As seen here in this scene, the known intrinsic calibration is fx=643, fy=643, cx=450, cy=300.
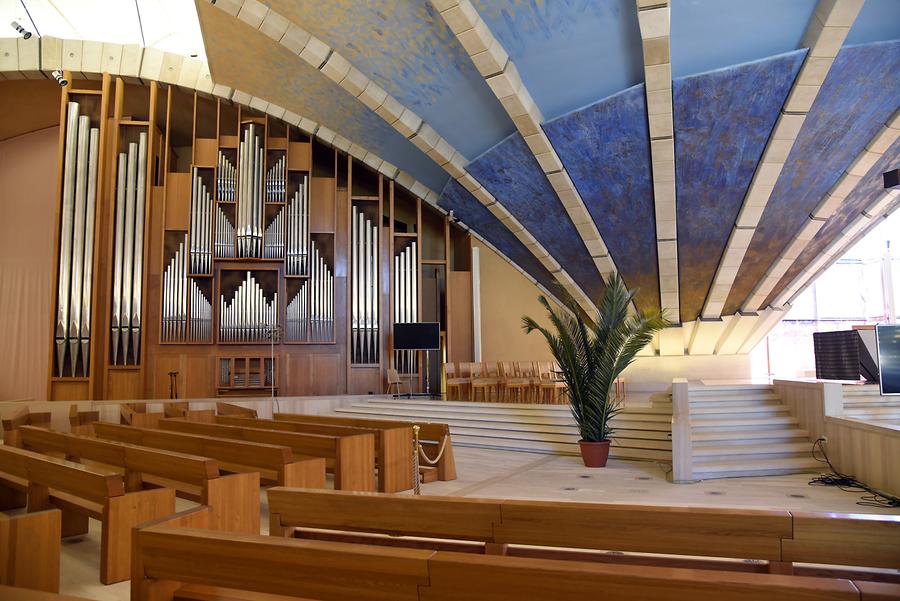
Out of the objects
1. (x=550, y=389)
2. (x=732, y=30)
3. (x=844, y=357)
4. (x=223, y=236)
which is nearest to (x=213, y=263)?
(x=223, y=236)

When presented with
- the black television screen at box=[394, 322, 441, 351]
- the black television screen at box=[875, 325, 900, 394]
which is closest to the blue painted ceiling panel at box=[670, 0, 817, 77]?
the black television screen at box=[875, 325, 900, 394]

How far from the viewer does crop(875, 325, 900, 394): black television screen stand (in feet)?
19.9

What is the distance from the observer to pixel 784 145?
7.97m

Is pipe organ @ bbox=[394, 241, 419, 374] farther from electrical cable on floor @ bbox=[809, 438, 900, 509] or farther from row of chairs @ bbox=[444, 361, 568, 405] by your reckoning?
electrical cable on floor @ bbox=[809, 438, 900, 509]

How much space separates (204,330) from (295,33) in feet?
17.8

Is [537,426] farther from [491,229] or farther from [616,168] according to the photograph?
[491,229]

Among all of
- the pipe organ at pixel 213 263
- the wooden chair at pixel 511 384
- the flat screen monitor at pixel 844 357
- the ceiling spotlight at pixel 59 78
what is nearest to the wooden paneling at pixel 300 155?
the pipe organ at pixel 213 263

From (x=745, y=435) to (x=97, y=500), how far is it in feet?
20.0

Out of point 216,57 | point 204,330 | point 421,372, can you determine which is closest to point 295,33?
point 216,57

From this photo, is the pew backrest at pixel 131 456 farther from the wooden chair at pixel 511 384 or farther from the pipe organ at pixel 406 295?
the pipe organ at pixel 406 295

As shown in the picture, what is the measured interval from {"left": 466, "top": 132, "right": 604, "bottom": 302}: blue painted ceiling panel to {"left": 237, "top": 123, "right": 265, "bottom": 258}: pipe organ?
404 cm

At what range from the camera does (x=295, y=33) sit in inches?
335

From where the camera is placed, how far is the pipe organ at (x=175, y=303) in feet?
36.8

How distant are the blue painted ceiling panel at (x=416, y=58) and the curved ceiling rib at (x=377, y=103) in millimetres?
113
